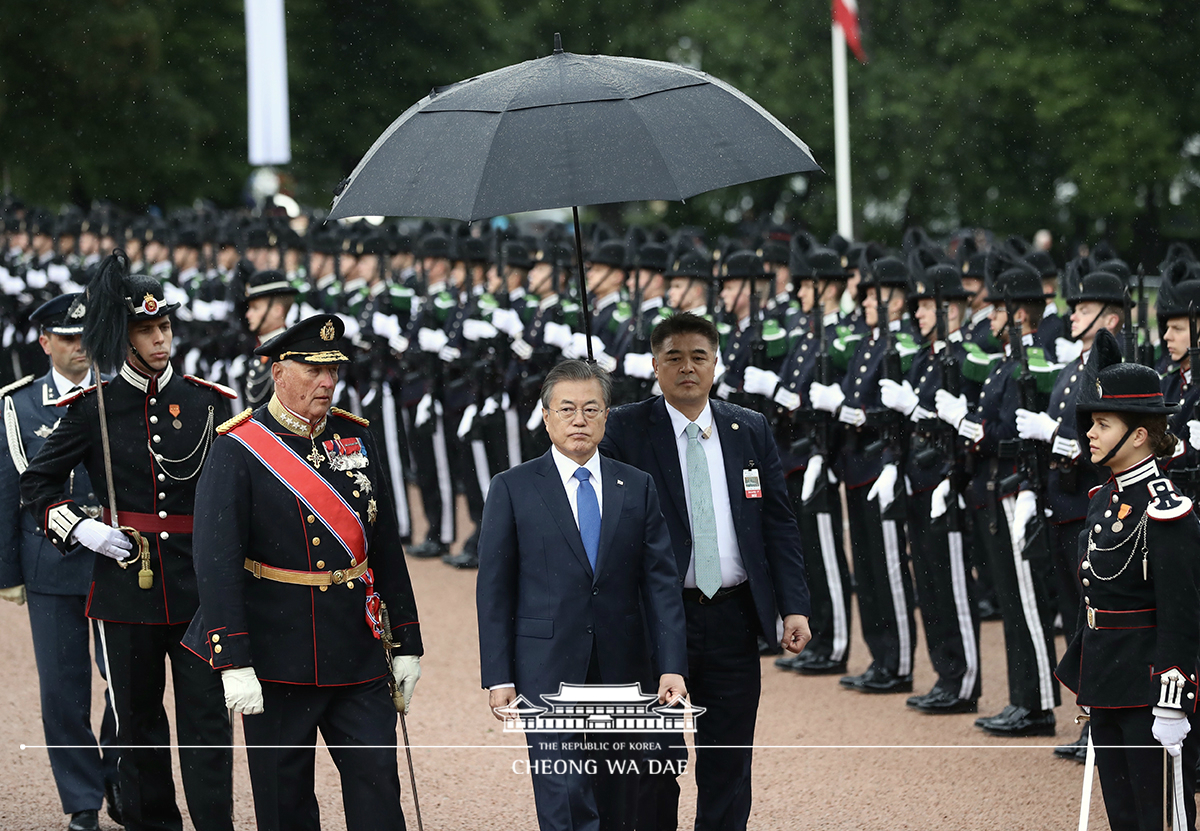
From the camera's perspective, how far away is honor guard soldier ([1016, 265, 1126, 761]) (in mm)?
7121

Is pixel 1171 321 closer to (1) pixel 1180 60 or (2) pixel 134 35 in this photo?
(1) pixel 1180 60

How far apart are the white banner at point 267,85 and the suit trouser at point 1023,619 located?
51.4 ft

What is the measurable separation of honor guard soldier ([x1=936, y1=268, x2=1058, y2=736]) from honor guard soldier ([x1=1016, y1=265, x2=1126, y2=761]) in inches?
4.6

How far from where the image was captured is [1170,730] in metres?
5.04

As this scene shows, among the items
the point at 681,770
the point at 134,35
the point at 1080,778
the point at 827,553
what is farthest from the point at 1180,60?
the point at 681,770

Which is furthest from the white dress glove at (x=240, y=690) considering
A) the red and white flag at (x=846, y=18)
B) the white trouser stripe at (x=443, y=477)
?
the red and white flag at (x=846, y=18)

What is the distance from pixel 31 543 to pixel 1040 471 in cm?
415

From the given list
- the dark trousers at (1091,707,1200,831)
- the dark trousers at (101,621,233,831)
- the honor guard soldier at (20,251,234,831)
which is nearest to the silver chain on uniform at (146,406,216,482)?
the honor guard soldier at (20,251,234,831)

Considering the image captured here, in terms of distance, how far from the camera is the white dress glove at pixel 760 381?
9.34m

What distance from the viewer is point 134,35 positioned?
2534 centimetres

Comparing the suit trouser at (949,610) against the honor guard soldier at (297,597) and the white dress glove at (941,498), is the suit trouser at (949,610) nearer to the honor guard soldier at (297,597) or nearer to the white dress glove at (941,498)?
the white dress glove at (941,498)

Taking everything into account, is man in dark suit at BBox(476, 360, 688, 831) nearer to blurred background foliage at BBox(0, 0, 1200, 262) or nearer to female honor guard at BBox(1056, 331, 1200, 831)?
female honor guard at BBox(1056, 331, 1200, 831)

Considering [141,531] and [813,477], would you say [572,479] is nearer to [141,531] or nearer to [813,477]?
[141,531]

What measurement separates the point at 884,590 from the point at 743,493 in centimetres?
323
